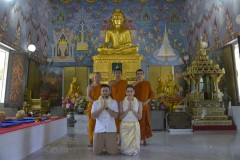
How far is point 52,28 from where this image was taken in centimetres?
1165

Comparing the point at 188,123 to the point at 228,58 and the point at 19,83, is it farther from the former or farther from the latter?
the point at 19,83

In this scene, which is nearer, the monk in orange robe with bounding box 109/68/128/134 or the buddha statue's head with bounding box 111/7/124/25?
the monk in orange robe with bounding box 109/68/128/134

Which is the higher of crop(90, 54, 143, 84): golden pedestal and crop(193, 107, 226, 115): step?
crop(90, 54, 143, 84): golden pedestal

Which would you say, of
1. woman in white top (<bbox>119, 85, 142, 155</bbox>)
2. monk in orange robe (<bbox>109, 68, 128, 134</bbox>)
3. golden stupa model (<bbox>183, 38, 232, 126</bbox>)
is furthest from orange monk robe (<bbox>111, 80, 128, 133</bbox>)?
golden stupa model (<bbox>183, 38, 232, 126</bbox>)

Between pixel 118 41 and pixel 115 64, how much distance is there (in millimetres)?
1142

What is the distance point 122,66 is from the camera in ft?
30.9

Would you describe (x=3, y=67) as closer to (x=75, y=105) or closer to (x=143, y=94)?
(x=75, y=105)

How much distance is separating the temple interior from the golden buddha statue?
0.14ft

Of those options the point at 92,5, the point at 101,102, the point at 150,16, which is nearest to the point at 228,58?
the point at 150,16

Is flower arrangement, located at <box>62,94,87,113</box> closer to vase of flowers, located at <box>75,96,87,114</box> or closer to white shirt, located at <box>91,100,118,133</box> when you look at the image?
vase of flowers, located at <box>75,96,87,114</box>

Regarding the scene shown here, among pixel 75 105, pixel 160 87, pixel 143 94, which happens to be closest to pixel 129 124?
pixel 143 94

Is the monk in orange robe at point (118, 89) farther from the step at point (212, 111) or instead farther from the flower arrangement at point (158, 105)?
the step at point (212, 111)

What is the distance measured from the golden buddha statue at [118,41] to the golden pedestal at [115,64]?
21cm

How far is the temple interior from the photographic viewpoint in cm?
426
